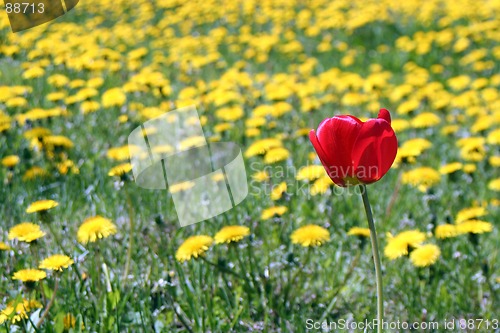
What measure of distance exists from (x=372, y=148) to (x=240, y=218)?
1.26 meters

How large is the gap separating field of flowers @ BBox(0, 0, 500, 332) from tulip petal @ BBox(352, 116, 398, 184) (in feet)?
2.00

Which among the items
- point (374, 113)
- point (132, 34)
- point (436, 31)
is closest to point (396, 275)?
point (374, 113)

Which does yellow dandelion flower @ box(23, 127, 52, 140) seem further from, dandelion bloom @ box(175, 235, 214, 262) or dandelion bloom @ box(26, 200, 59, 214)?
dandelion bloom @ box(175, 235, 214, 262)

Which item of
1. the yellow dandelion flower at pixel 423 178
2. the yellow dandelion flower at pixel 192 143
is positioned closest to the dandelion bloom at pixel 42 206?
the yellow dandelion flower at pixel 192 143

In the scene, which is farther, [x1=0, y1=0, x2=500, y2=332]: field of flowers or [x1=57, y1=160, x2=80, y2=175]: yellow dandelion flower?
[x1=57, y1=160, x2=80, y2=175]: yellow dandelion flower

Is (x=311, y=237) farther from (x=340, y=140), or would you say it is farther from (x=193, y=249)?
(x=340, y=140)

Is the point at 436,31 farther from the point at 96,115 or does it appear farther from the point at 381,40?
the point at 96,115

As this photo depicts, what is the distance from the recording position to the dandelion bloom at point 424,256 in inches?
69.6

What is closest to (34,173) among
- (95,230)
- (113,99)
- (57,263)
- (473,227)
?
(113,99)

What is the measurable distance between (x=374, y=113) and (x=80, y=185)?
1.69m

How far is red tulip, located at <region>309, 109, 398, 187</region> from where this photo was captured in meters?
1.13

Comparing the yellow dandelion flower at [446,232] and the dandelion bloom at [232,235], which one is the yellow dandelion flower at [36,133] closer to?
the dandelion bloom at [232,235]

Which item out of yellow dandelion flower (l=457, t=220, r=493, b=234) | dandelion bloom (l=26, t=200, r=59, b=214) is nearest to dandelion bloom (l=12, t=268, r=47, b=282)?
dandelion bloom (l=26, t=200, r=59, b=214)

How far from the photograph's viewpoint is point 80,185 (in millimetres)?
2557
